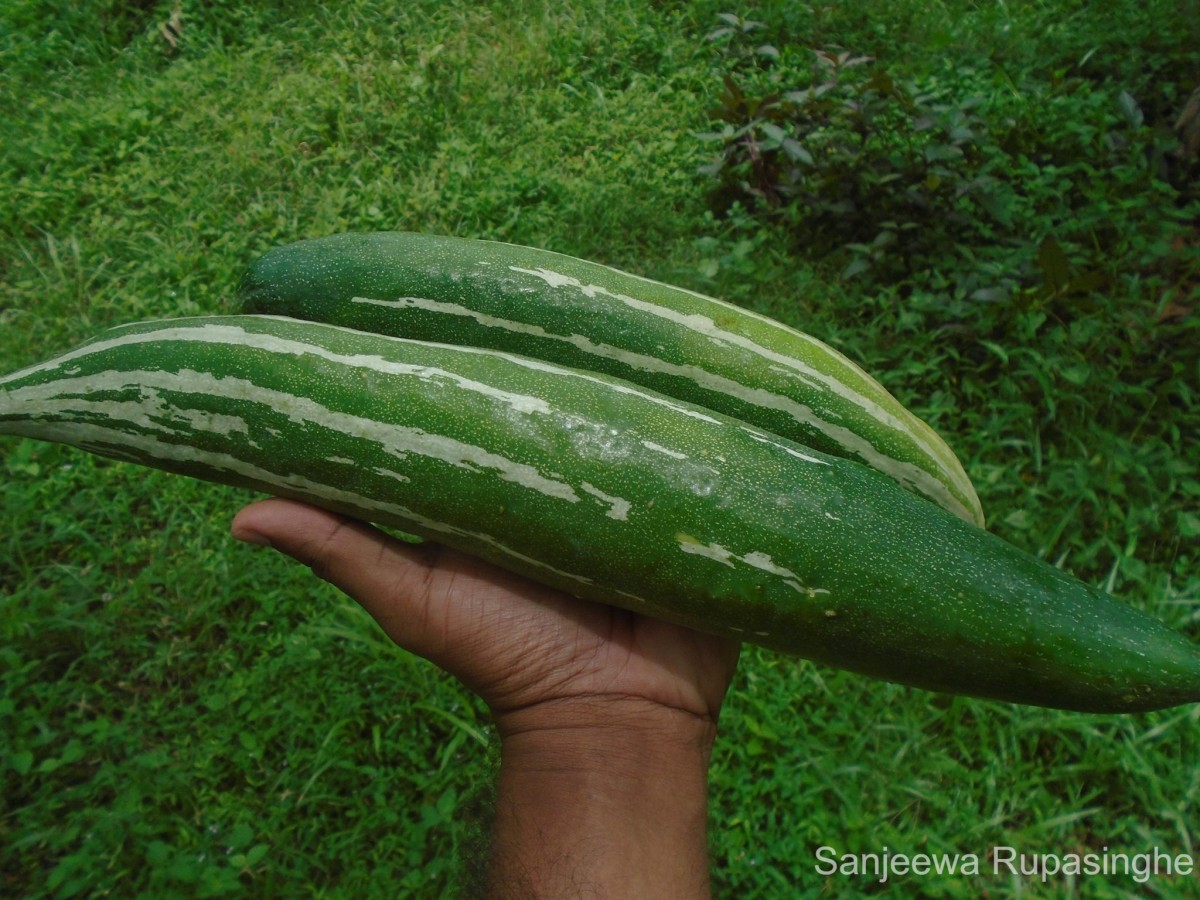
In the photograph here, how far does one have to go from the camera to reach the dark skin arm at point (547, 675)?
7.04 ft

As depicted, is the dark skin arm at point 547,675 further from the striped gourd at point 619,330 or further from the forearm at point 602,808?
the striped gourd at point 619,330

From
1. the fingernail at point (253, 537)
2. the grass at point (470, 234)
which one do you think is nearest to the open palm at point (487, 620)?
the fingernail at point (253, 537)

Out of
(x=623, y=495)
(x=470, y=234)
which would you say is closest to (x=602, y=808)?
(x=623, y=495)

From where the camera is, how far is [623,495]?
1846mm

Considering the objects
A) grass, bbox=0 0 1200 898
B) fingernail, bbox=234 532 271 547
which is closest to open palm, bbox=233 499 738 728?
fingernail, bbox=234 532 271 547

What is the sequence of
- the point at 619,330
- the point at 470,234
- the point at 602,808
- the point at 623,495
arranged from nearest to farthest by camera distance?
the point at 623,495
the point at 602,808
the point at 619,330
the point at 470,234

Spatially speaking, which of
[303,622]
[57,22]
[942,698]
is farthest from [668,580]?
[57,22]

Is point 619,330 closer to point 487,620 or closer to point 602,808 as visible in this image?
point 487,620

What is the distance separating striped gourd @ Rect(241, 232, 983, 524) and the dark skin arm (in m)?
0.66

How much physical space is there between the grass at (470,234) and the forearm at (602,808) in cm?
39

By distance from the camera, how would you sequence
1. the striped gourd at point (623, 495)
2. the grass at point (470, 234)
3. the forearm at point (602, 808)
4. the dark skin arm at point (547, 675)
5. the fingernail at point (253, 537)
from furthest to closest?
the grass at point (470, 234), the fingernail at point (253, 537), the dark skin arm at point (547, 675), the forearm at point (602, 808), the striped gourd at point (623, 495)

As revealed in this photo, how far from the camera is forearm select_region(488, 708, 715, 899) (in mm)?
1996

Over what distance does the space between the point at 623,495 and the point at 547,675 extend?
0.74m

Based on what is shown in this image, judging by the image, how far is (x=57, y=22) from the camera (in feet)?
18.6
